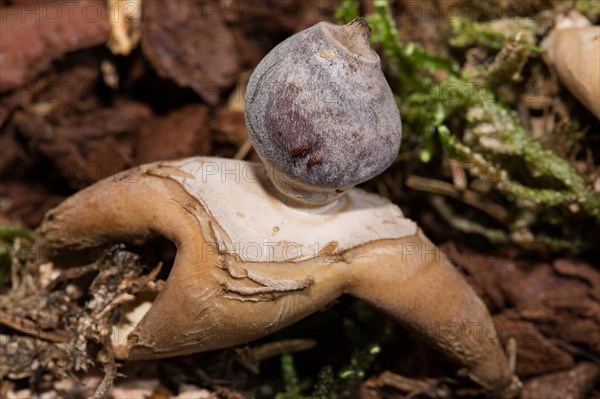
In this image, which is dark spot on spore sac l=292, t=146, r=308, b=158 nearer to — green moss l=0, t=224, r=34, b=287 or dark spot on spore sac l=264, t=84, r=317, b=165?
dark spot on spore sac l=264, t=84, r=317, b=165

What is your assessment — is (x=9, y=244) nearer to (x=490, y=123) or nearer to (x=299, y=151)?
(x=299, y=151)

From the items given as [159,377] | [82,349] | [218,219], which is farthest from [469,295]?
A: [82,349]

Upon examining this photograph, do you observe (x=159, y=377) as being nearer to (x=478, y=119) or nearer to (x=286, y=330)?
(x=286, y=330)

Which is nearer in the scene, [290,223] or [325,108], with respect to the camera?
[325,108]

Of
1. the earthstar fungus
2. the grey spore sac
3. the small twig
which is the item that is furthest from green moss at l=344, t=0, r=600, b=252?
the small twig

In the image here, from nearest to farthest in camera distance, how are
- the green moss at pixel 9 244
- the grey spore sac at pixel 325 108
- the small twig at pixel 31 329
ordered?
the grey spore sac at pixel 325 108 → the small twig at pixel 31 329 → the green moss at pixel 9 244

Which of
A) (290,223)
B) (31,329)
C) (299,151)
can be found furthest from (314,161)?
(31,329)

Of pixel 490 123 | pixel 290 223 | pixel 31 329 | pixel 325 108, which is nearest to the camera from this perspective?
pixel 325 108

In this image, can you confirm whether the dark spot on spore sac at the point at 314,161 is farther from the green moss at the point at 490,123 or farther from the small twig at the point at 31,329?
the small twig at the point at 31,329

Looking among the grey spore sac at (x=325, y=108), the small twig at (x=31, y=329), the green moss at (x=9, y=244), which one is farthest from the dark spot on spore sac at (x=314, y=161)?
the green moss at (x=9, y=244)

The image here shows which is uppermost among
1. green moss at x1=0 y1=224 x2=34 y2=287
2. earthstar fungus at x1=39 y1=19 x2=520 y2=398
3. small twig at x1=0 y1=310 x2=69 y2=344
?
earthstar fungus at x1=39 y1=19 x2=520 y2=398
